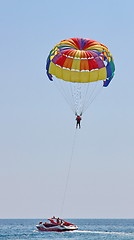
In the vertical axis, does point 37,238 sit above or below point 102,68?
below

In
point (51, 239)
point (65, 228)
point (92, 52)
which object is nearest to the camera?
point (92, 52)

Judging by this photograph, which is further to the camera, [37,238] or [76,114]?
[37,238]

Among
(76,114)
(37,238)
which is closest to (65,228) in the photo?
(37,238)

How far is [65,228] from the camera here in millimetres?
66938

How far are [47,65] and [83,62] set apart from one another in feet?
10.9

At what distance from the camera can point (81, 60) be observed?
44250 mm

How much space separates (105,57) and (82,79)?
96.5 inches

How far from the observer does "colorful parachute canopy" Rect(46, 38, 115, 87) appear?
44.3 m

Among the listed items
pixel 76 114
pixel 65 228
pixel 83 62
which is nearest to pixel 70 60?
pixel 83 62

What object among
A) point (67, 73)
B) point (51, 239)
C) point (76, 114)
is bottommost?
point (51, 239)

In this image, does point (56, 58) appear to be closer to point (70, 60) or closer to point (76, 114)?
point (70, 60)

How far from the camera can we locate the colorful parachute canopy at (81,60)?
4428 cm

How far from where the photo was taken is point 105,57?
45.0 metres

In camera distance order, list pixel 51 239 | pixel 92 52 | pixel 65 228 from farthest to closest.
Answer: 1. pixel 65 228
2. pixel 51 239
3. pixel 92 52
